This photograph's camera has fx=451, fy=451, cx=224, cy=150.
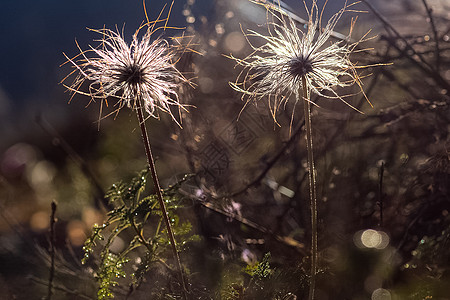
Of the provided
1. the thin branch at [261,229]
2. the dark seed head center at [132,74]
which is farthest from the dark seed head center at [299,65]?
the thin branch at [261,229]

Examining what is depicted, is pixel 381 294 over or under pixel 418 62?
under

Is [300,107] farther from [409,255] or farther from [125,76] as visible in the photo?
[125,76]

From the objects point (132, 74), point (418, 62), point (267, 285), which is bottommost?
point (267, 285)

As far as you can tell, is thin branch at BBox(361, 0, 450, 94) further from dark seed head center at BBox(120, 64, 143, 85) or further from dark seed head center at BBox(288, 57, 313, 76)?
dark seed head center at BBox(120, 64, 143, 85)

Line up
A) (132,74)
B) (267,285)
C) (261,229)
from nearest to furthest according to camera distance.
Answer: (132,74) < (267,285) < (261,229)

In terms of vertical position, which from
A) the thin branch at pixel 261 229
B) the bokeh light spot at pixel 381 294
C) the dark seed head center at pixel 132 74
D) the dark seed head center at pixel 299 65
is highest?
the dark seed head center at pixel 299 65

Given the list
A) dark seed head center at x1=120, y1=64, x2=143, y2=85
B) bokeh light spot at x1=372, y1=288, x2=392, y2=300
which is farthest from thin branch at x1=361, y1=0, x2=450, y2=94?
dark seed head center at x1=120, y1=64, x2=143, y2=85

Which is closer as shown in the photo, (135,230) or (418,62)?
(135,230)

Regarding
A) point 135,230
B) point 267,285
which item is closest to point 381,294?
point 267,285

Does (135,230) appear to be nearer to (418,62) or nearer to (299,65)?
(299,65)

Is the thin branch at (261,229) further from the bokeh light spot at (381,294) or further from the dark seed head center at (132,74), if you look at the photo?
the dark seed head center at (132,74)

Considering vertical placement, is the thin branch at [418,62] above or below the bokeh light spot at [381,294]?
above
